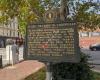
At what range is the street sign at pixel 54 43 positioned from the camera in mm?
7840

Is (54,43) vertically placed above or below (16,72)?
above

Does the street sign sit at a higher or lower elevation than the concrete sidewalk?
higher

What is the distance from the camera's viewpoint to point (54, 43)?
26.2 ft

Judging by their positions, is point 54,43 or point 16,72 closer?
point 54,43

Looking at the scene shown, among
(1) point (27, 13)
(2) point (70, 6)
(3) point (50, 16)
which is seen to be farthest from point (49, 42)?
(2) point (70, 6)

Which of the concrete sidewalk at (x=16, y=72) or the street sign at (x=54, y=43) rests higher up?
the street sign at (x=54, y=43)

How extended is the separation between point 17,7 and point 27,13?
21.9 inches

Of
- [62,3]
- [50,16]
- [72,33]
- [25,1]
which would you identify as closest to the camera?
[72,33]

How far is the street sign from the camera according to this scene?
784cm

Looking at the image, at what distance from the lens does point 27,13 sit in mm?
11914

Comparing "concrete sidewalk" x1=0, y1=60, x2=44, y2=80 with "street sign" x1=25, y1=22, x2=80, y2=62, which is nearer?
"street sign" x1=25, y1=22, x2=80, y2=62

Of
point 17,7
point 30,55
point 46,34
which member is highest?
point 17,7

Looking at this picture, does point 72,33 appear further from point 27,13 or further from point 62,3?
point 27,13

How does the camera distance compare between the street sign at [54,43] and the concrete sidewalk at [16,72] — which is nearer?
the street sign at [54,43]
